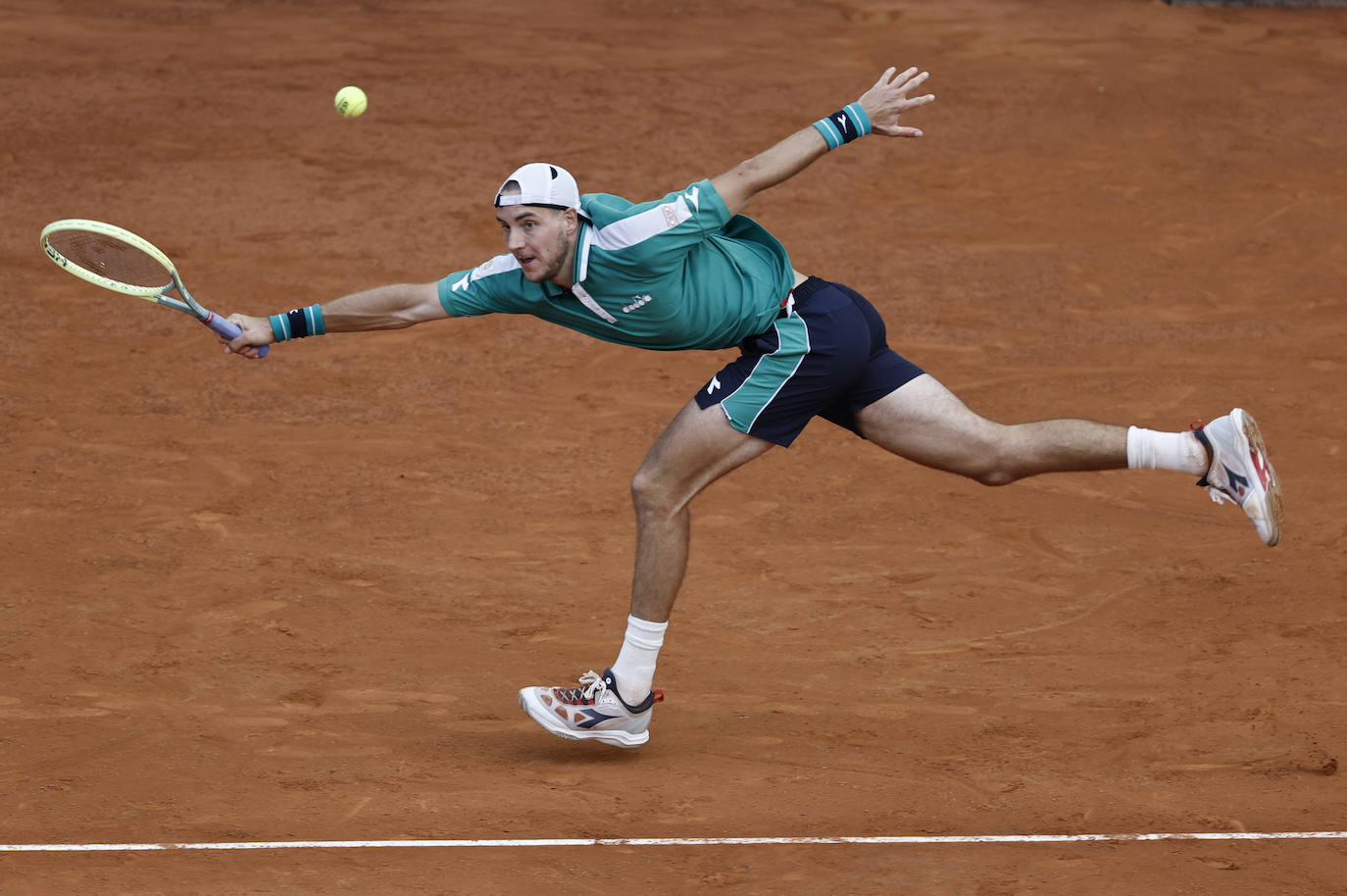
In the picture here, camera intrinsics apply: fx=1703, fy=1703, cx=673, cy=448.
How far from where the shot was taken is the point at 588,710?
19.1 ft

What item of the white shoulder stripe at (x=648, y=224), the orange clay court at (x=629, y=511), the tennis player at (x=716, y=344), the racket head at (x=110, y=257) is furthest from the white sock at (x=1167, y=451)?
the racket head at (x=110, y=257)

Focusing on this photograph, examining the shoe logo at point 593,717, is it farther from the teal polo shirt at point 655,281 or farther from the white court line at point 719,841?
the teal polo shirt at point 655,281

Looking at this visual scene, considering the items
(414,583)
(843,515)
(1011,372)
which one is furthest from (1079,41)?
(414,583)

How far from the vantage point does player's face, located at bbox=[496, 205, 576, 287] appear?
17.6 feet

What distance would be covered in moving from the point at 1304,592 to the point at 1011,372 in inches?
110

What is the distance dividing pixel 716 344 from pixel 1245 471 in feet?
5.89

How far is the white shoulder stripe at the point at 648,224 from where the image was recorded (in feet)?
17.7

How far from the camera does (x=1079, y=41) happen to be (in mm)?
15664

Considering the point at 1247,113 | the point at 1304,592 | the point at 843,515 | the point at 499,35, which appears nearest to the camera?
the point at 1304,592

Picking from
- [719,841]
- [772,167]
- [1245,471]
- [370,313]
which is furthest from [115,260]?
[1245,471]

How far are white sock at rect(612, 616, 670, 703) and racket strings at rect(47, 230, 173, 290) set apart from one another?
2127 millimetres

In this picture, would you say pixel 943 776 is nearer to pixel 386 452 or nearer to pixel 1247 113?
pixel 386 452

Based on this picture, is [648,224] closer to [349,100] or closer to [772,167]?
[772,167]

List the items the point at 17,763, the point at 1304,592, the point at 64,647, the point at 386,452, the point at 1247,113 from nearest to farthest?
the point at 17,763 → the point at 64,647 → the point at 1304,592 → the point at 386,452 → the point at 1247,113
